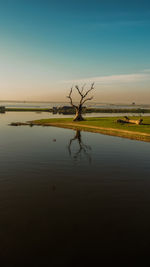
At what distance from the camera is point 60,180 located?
13.6m

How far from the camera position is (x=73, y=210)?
384 inches

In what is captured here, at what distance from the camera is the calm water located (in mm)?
7017

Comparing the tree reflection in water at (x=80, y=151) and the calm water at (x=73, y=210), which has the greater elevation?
the tree reflection in water at (x=80, y=151)

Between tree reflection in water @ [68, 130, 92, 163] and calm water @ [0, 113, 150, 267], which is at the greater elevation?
tree reflection in water @ [68, 130, 92, 163]

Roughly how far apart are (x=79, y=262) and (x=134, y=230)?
2726 mm

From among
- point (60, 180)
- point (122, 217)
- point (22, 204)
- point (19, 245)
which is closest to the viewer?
point (19, 245)

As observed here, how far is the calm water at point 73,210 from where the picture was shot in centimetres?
702

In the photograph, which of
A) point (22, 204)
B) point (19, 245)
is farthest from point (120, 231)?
point (22, 204)

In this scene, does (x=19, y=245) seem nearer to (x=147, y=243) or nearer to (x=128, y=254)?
(x=128, y=254)

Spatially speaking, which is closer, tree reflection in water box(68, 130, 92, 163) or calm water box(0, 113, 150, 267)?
calm water box(0, 113, 150, 267)

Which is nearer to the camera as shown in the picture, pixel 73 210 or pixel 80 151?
pixel 73 210

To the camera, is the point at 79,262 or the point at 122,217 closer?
the point at 79,262

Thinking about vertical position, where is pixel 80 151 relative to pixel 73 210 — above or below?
above

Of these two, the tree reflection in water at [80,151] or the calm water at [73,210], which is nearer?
the calm water at [73,210]
